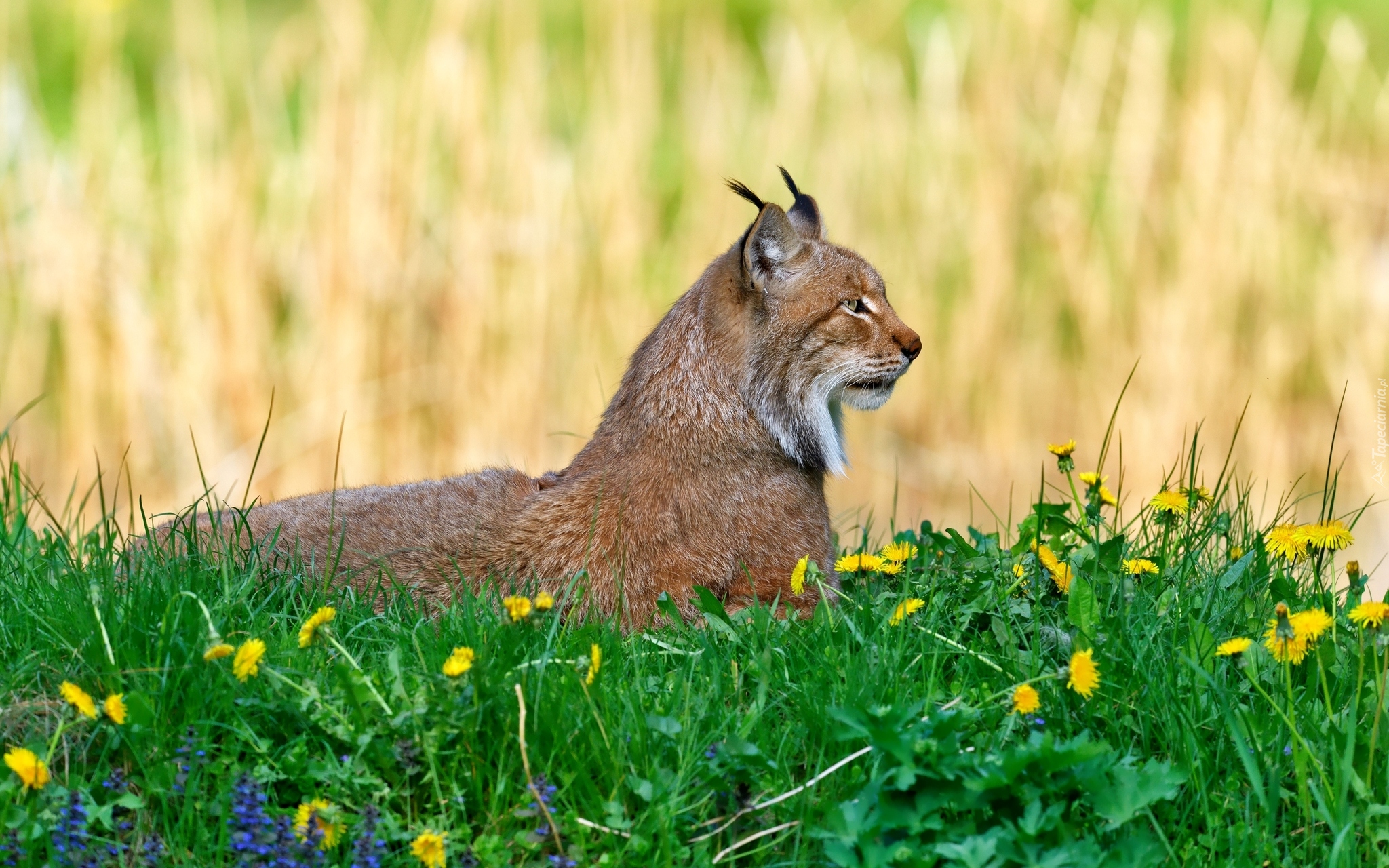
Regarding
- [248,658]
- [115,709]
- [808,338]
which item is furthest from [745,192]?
[115,709]

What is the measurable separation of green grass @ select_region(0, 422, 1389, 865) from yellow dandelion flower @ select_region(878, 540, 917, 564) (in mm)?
161

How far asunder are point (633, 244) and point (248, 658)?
16.7 ft

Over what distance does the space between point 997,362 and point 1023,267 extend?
2.06ft

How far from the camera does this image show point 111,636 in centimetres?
314

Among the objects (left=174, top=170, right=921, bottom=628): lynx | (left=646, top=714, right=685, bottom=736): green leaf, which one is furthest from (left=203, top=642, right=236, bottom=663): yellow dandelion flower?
(left=174, top=170, right=921, bottom=628): lynx

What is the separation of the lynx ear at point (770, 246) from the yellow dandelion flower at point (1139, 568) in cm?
132

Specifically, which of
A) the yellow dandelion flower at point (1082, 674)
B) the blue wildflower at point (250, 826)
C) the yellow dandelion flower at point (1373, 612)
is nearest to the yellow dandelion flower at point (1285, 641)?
the yellow dandelion flower at point (1373, 612)

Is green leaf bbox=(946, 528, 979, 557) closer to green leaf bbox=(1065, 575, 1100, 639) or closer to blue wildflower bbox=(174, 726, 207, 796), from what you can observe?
green leaf bbox=(1065, 575, 1100, 639)

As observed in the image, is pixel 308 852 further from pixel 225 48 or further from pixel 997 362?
pixel 225 48

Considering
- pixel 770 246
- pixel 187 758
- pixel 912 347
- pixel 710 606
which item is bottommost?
pixel 187 758

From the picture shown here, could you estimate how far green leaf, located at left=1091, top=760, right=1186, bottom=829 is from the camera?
2629 millimetres

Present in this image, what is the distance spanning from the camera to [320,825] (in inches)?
106

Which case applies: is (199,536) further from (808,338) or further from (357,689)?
(808,338)

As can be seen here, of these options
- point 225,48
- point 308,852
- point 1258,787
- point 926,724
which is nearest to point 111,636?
point 308,852
